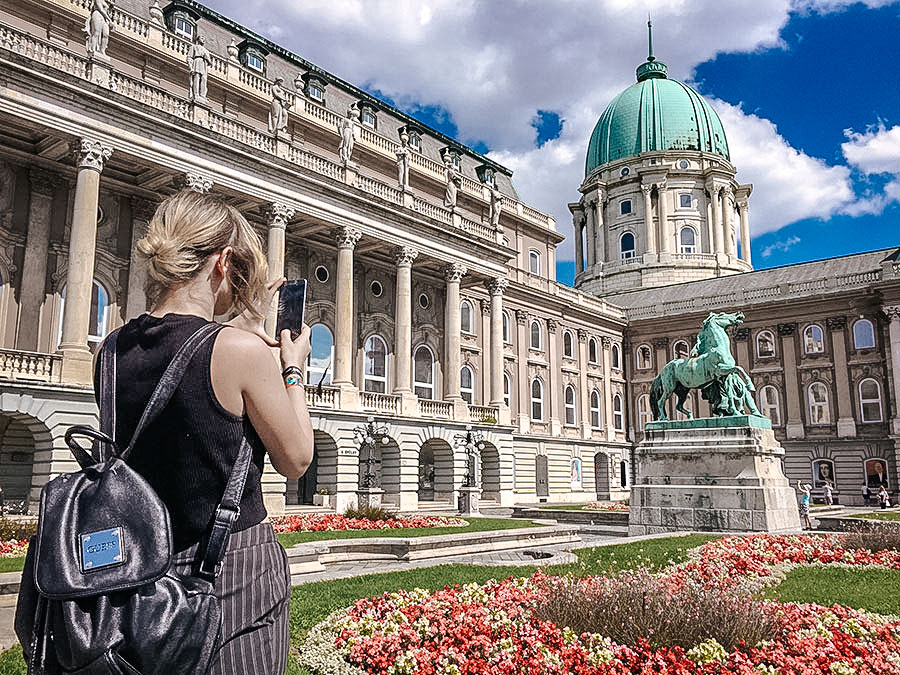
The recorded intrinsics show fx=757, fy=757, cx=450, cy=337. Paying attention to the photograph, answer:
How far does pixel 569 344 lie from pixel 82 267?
3947cm

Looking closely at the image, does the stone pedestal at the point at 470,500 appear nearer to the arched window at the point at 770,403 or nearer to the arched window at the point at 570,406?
the arched window at the point at 570,406

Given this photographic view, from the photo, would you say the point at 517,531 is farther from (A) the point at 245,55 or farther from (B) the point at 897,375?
(B) the point at 897,375

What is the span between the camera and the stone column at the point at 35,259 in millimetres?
28453

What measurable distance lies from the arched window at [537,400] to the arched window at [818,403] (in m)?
19.7

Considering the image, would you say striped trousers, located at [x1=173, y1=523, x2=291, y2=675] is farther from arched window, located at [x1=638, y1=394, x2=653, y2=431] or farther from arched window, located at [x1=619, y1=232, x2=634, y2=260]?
arched window, located at [x1=619, y1=232, x2=634, y2=260]

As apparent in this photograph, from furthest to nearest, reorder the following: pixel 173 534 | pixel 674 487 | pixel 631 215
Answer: pixel 631 215 < pixel 674 487 < pixel 173 534

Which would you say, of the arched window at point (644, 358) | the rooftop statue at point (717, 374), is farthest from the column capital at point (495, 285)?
the arched window at point (644, 358)

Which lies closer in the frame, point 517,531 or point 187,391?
point 187,391

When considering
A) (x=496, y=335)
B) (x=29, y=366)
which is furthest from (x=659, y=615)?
(x=496, y=335)

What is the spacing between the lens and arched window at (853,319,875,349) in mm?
54062

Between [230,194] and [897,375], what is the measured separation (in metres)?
44.6

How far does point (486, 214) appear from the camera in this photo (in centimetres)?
5125

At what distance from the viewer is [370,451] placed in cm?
3209

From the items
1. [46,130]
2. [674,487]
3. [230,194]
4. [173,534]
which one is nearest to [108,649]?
[173,534]
